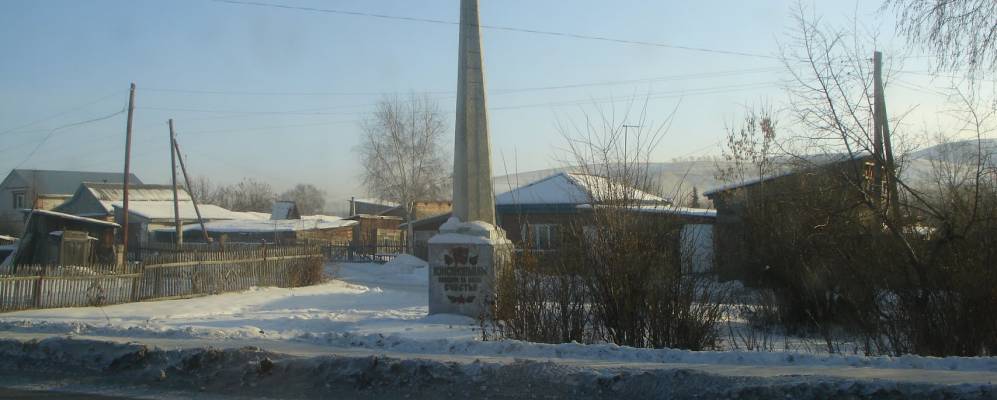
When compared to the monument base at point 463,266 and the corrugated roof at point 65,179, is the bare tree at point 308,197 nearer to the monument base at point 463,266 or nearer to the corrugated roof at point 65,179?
the corrugated roof at point 65,179

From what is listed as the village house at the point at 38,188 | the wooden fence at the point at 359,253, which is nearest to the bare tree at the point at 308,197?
the village house at the point at 38,188

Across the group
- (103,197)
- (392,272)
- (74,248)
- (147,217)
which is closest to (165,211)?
(147,217)

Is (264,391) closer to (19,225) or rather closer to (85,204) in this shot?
(85,204)

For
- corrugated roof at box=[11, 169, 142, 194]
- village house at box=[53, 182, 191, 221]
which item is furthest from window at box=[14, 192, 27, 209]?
village house at box=[53, 182, 191, 221]

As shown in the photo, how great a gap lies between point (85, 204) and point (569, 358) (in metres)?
58.4

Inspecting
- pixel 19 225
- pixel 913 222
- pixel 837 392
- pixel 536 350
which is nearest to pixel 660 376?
pixel 837 392

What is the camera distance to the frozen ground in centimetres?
735

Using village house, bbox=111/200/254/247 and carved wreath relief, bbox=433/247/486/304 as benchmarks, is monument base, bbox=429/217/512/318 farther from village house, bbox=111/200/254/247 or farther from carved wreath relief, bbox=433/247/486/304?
village house, bbox=111/200/254/247

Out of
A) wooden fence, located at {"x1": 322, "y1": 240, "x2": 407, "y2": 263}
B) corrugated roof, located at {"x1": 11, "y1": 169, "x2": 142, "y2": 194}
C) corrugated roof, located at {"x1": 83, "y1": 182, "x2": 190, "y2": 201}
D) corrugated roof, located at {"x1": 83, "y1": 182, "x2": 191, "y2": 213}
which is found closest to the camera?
wooden fence, located at {"x1": 322, "y1": 240, "x2": 407, "y2": 263}

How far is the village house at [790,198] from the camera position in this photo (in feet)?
41.9

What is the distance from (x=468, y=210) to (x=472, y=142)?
1335 millimetres

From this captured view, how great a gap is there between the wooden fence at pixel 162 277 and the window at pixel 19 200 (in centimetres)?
6384

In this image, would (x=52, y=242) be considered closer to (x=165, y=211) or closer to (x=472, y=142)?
(x=472, y=142)

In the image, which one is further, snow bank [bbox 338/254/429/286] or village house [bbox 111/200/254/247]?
village house [bbox 111/200/254/247]
